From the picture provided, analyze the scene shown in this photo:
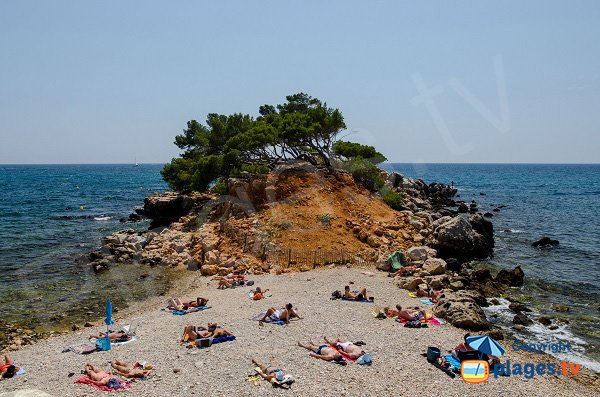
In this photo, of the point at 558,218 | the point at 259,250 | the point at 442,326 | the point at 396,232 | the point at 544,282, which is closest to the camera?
the point at 442,326

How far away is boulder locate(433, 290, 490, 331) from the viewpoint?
56.7ft

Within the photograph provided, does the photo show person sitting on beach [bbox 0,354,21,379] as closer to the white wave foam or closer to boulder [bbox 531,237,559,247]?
the white wave foam

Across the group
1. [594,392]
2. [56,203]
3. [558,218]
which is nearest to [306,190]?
[594,392]

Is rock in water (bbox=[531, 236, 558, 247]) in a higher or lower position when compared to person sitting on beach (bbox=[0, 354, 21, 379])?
higher

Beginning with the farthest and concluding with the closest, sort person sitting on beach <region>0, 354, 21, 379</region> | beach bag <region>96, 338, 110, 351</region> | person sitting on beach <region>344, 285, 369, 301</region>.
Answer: person sitting on beach <region>344, 285, 369, 301</region> < beach bag <region>96, 338, 110, 351</region> < person sitting on beach <region>0, 354, 21, 379</region>

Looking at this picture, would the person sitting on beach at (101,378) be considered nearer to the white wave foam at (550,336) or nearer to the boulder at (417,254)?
the white wave foam at (550,336)

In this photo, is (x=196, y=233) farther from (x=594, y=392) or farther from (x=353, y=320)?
(x=594, y=392)

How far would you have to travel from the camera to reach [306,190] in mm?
31516

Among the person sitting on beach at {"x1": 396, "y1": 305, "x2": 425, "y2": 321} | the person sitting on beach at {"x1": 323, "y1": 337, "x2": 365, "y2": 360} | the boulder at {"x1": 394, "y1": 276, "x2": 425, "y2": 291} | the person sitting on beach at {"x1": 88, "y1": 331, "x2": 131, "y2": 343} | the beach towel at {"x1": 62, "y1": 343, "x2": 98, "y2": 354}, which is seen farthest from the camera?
the boulder at {"x1": 394, "y1": 276, "x2": 425, "y2": 291}

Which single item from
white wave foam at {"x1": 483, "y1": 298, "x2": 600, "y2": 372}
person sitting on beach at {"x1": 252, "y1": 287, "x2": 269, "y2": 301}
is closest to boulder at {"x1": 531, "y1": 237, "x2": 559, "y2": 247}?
white wave foam at {"x1": 483, "y1": 298, "x2": 600, "y2": 372}

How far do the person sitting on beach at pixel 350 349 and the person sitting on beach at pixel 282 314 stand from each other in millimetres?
2916

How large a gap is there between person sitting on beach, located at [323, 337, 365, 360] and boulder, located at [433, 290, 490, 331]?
5.36 meters

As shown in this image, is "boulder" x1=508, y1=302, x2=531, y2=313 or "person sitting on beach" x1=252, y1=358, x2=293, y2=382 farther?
"boulder" x1=508, y1=302, x2=531, y2=313

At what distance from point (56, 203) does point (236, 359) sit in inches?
2417
